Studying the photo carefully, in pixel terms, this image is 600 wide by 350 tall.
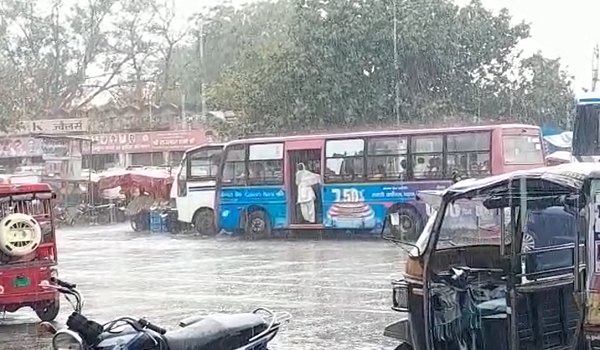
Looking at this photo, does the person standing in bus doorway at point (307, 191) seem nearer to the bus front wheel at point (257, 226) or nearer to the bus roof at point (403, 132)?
the bus roof at point (403, 132)

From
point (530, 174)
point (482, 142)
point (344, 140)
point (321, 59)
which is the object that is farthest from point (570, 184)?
point (321, 59)

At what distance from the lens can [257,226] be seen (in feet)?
79.9

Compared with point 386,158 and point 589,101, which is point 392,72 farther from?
point 589,101

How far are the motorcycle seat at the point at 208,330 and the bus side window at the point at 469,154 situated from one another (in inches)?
652

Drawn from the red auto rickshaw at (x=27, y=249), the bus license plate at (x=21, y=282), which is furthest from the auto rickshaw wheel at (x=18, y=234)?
the bus license plate at (x=21, y=282)

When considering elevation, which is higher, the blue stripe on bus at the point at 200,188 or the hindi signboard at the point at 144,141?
the hindi signboard at the point at 144,141

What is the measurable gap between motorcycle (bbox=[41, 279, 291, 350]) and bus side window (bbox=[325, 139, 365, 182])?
57.7 feet

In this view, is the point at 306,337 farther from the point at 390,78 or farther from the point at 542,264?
the point at 390,78

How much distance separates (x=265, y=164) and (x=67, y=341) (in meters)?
19.9

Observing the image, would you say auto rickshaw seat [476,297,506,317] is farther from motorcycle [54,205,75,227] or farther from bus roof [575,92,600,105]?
motorcycle [54,205,75,227]

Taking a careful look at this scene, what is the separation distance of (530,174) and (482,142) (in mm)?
16017

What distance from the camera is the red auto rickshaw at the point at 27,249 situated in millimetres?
10586

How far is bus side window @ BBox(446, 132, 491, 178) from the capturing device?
70.2ft

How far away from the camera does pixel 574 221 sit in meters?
5.68
